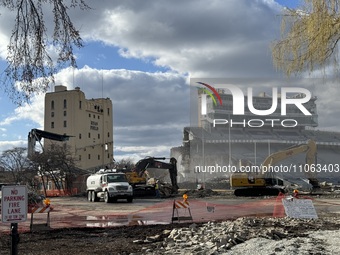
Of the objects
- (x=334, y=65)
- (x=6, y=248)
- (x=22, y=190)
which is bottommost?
(x=6, y=248)

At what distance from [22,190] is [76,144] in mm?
95683

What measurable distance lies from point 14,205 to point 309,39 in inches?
314

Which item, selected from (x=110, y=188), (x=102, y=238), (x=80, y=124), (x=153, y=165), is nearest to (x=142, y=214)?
(x=102, y=238)

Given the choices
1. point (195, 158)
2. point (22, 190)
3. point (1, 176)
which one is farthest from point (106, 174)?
point (195, 158)

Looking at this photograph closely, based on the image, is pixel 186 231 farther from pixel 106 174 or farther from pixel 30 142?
pixel 30 142

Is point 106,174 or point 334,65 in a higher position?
point 334,65

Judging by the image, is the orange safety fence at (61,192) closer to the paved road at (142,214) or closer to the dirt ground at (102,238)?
the paved road at (142,214)

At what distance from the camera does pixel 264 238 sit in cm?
1099

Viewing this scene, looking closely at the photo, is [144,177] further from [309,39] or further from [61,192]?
[309,39]

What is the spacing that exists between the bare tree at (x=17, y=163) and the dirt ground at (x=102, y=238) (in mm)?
54879

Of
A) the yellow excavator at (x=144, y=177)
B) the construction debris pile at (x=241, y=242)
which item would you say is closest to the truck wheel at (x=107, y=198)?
the yellow excavator at (x=144, y=177)

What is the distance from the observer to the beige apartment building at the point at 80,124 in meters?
101

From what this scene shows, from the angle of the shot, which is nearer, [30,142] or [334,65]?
[334,65]

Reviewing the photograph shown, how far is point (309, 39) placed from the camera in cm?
1179
